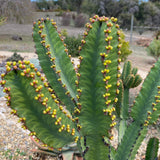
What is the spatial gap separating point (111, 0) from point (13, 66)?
105 feet

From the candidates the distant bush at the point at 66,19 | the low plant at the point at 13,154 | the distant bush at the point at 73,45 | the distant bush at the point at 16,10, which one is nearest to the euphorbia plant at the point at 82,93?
the low plant at the point at 13,154

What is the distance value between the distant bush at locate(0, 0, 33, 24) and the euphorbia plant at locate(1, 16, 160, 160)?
13.5 metres

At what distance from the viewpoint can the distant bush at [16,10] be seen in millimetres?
12969

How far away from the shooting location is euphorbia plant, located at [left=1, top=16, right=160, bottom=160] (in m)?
1.00

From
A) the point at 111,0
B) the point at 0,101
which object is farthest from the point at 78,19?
the point at 0,101

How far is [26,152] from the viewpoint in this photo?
2145 millimetres

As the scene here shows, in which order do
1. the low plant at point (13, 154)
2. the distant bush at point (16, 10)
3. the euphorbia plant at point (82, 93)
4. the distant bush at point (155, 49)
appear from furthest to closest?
1. the distant bush at point (16, 10)
2. the distant bush at point (155, 49)
3. the low plant at point (13, 154)
4. the euphorbia plant at point (82, 93)

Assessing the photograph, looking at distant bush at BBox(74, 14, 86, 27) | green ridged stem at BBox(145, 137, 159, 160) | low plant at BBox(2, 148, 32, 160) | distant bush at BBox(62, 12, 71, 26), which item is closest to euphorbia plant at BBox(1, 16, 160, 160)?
green ridged stem at BBox(145, 137, 159, 160)

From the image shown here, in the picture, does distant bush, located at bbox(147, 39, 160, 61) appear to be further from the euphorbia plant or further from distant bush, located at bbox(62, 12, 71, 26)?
distant bush, located at bbox(62, 12, 71, 26)

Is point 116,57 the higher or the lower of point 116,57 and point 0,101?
the higher

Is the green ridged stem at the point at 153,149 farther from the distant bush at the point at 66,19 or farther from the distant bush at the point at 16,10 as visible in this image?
the distant bush at the point at 66,19

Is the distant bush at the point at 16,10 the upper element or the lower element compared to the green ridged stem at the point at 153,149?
upper

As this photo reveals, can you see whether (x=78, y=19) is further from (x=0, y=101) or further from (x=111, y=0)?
(x=0, y=101)

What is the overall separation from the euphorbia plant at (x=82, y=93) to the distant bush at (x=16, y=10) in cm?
1348
